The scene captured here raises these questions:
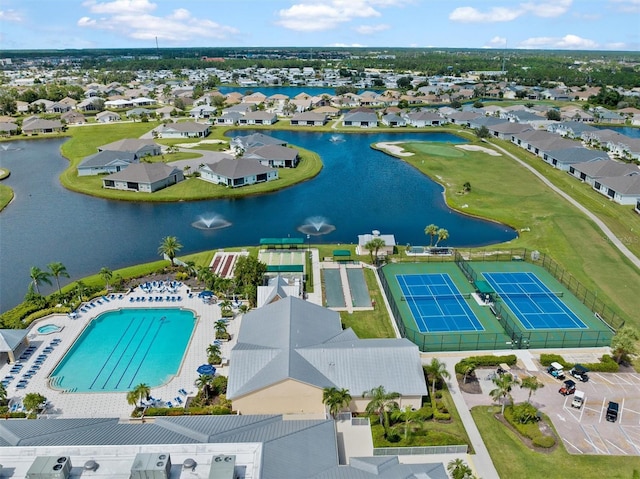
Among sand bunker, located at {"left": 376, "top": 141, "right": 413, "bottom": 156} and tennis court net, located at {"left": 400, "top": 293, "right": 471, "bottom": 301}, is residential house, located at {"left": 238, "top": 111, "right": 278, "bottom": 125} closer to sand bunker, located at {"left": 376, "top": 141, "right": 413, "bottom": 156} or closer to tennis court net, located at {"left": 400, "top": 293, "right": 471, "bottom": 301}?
sand bunker, located at {"left": 376, "top": 141, "right": 413, "bottom": 156}

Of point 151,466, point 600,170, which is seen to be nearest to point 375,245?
point 151,466

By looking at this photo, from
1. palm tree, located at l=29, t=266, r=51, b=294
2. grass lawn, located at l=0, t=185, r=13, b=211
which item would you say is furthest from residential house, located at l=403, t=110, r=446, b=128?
palm tree, located at l=29, t=266, r=51, b=294

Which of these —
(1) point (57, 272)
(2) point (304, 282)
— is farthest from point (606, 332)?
(1) point (57, 272)

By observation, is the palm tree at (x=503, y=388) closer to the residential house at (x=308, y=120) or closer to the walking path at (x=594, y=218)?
the walking path at (x=594, y=218)

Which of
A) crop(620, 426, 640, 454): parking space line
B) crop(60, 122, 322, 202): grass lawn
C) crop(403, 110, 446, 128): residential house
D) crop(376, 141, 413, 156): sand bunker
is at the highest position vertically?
crop(403, 110, 446, 128): residential house

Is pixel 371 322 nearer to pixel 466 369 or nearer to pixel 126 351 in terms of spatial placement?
pixel 466 369
